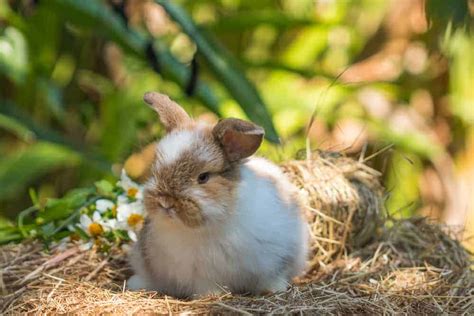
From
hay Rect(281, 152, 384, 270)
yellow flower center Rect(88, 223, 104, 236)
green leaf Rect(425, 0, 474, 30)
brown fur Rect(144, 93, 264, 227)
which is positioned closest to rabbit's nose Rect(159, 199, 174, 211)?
brown fur Rect(144, 93, 264, 227)

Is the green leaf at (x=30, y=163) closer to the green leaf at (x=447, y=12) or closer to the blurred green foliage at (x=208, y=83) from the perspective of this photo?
the blurred green foliage at (x=208, y=83)

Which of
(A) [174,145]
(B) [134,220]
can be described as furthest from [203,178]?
(B) [134,220]

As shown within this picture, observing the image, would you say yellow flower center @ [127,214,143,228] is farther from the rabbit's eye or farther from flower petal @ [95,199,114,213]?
the rabbit's eye

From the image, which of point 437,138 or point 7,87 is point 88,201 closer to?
point 7,87

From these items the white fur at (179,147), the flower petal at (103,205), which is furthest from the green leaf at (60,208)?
the white fur at (179,147)

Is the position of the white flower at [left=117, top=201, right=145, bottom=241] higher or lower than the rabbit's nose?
lower

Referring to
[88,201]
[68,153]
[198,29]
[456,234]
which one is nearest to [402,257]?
[456,234]
